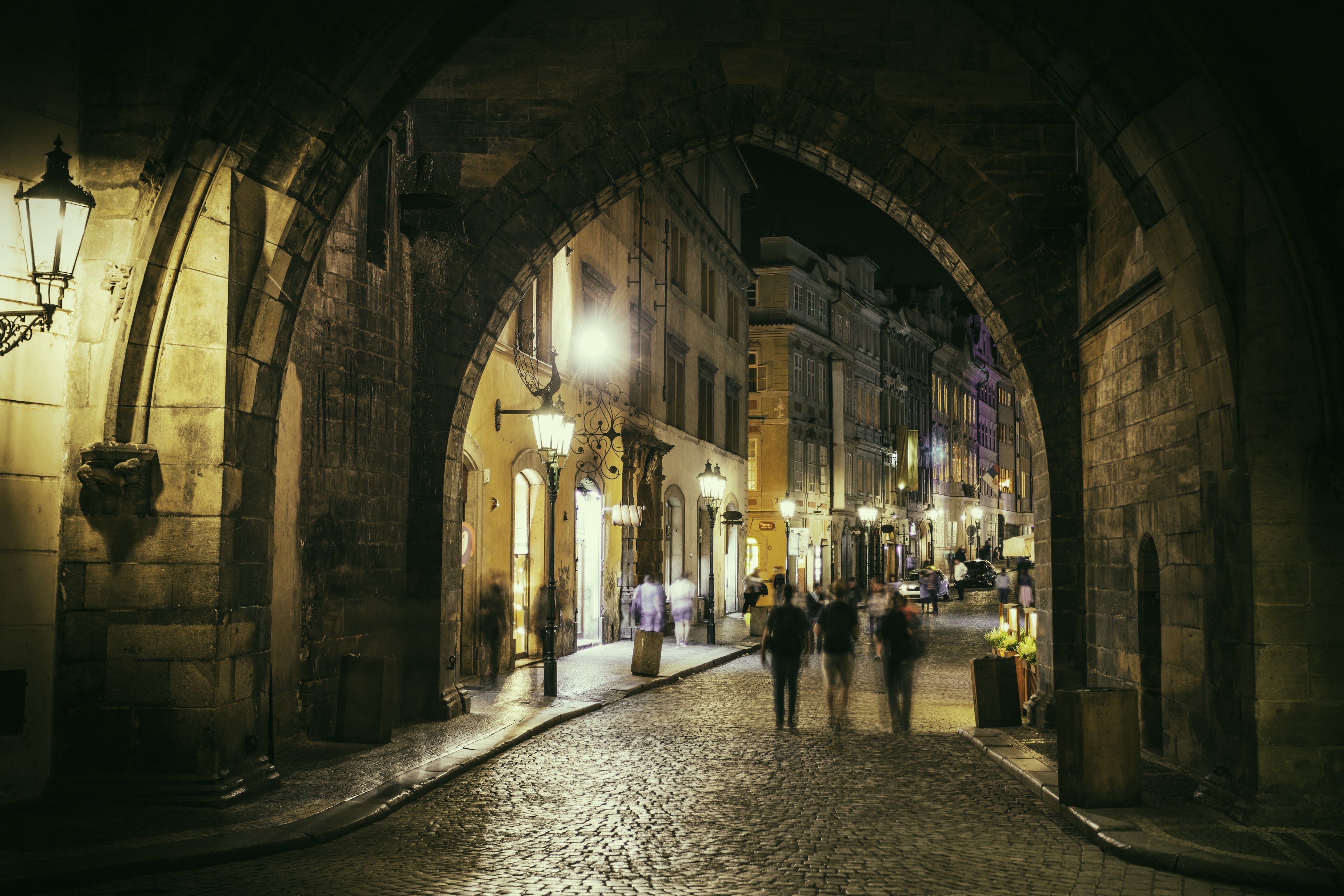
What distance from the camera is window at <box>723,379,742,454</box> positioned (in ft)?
126

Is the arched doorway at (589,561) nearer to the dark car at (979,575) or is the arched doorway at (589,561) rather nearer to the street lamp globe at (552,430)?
the street lamp globe at (552,430)

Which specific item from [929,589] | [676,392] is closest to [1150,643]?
[676,392]

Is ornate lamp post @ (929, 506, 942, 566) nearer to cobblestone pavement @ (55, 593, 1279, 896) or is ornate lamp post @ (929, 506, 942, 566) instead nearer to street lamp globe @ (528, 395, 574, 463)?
street lamp globe @ (528, 395, 574, 463)

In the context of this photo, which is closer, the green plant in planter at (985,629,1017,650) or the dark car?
the green plant in planter at (985,629,1017,650)

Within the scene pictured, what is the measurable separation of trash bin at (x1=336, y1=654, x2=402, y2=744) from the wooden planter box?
7.18 meters

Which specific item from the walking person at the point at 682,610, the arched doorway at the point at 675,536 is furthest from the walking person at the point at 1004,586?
the walking person at the point at 682,610

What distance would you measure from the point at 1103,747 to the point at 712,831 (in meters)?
2.68

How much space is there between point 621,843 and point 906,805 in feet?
8.11

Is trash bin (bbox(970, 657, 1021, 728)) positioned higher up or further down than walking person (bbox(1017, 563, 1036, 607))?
further down

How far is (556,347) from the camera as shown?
22875 mm

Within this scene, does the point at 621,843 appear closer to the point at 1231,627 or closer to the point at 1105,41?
the point at 1231,627

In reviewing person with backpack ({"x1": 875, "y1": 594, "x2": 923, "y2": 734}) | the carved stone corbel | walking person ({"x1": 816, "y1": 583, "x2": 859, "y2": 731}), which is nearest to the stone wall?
the carved stone corbel

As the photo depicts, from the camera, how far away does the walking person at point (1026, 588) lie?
71.5ft

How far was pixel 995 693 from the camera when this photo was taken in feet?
45.7
